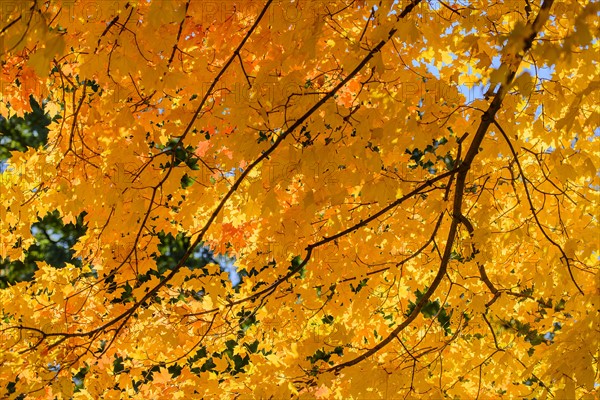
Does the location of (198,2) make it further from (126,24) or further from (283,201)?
(283,201)

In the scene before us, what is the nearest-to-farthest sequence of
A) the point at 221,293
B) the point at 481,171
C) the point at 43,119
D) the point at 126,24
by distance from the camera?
the point at 126,24, the point at 221,293, the point at 481,171, the point at 43,119

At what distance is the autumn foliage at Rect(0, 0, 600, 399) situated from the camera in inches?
104

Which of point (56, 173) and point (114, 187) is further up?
point (56, 173)

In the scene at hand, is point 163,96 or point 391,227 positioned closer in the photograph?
point 163,96

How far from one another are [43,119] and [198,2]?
979 centimetres

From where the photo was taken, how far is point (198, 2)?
111 inches

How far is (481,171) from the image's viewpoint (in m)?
3.86

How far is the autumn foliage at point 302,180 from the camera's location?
2.65m

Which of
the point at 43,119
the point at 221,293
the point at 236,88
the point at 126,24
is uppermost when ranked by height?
the point at 43,119

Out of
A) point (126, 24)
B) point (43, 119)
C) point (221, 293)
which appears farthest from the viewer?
point (43, 119)

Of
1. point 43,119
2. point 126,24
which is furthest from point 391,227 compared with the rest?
point 43,119

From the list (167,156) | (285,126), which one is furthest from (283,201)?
(285,126)

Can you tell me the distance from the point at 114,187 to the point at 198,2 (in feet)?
3.56

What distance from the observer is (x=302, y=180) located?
12.1 feet
